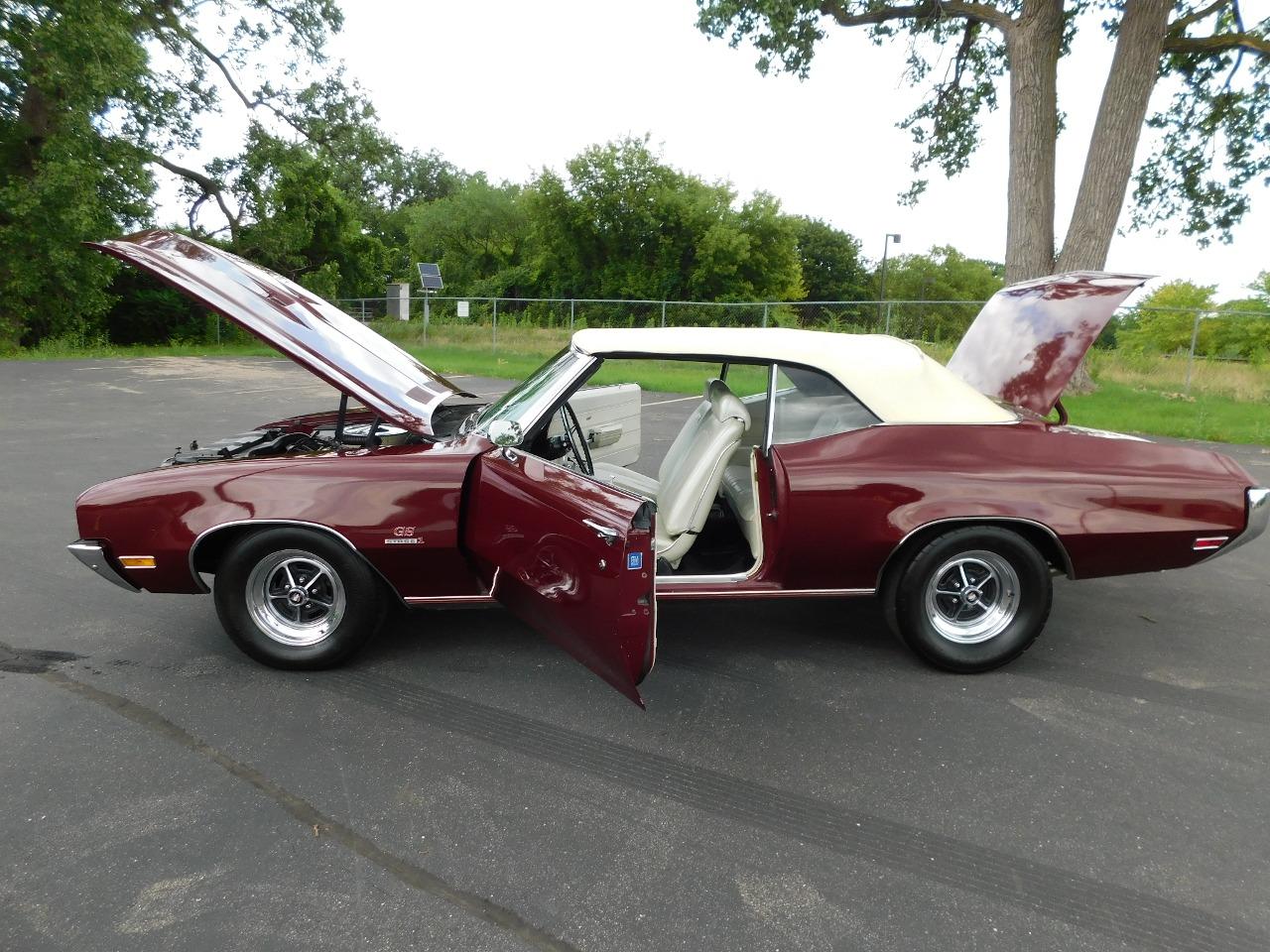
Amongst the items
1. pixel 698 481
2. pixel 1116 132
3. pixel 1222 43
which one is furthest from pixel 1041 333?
→ pixel 1222 43

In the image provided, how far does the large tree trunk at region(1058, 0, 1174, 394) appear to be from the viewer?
12453 mm

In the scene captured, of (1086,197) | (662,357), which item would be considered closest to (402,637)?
(662,357)

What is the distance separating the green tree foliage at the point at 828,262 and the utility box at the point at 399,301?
35.4 metres

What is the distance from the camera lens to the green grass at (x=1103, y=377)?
36.4 feet

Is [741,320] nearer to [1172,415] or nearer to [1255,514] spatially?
[1172,415]

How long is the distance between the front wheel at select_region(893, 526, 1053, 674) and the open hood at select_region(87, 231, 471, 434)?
2183 millimetres

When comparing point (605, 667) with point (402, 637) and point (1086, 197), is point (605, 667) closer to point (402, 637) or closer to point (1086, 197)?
point (402, 637)

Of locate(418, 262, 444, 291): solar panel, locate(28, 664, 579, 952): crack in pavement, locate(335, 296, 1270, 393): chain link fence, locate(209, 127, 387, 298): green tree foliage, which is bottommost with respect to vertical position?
locate(28, 664, 579, 952): crack in pavement

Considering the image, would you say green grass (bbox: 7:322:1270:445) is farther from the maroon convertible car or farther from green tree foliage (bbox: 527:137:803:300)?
green tree foliage (bbox: 527:137:803:300)

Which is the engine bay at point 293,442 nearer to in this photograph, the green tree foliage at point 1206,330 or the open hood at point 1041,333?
the open hood at point 1041,333

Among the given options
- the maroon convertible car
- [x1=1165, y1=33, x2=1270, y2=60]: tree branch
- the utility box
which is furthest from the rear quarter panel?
the utility box

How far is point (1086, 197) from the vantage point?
12.9m

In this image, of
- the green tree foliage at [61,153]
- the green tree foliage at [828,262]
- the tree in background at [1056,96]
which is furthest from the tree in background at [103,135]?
the green tree foliage at [828,262]

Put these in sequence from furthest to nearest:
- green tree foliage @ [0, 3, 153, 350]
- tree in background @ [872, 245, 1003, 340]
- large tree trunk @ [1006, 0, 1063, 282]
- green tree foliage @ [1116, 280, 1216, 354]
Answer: tree in background @ [872, 245, 1003, 340] < green tree foliage @ [1116, 280, 1216, 354] < green tree foliage @ [0, 3, 153, 350] < large tree trunk @ [1006, 0, 1063, 282]
